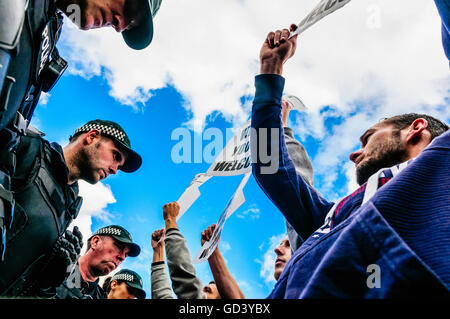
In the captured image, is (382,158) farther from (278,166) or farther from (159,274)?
(159,274)

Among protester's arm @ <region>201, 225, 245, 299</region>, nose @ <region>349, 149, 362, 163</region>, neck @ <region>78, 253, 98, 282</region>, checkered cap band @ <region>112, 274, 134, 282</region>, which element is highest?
checkered cap band @ <region>112, 274, 134, 282</region>

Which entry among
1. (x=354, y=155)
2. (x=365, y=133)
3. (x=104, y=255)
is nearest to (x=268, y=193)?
(x=354, y=155)

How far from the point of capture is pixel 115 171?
14.5ft

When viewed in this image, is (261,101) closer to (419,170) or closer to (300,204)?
(300,204)

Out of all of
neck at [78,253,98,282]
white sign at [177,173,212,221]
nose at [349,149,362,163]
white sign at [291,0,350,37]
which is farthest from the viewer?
neck at [78,253,98,282]

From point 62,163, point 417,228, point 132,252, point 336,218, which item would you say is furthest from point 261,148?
point 132,252

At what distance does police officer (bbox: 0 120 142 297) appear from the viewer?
260 cm

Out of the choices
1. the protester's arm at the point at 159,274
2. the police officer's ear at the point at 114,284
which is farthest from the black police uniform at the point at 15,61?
the police officer's ear at the point at 114,284

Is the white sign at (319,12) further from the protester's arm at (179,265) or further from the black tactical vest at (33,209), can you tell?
the protester's arm at (179,265)

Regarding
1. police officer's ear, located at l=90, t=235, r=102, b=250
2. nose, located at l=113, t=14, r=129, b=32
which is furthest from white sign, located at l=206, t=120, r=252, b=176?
police officer's ear, located at l=90, t=235, r=102, b=250

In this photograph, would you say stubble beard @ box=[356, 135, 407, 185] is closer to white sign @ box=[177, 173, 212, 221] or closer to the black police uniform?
white sign @ box=[177, 173, 212, 221]

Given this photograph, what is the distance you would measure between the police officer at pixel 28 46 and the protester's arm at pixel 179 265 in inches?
98.3

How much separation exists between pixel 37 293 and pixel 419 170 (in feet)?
11.8

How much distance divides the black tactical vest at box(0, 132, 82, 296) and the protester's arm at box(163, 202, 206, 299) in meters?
1.57
